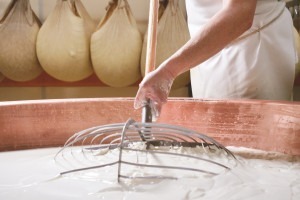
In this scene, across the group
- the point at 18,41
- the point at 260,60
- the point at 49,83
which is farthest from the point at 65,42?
the point at 260,60

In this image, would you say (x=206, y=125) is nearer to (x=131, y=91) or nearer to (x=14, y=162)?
(x=14, y=162)

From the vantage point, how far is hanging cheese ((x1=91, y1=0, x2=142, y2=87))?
6.16 ft

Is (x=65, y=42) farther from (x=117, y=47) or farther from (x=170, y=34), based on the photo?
(x=170, y=34)

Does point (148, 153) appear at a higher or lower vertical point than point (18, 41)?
lower

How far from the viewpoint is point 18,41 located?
1873 millimetres

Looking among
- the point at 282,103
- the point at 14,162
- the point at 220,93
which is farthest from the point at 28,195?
the point at 220,93

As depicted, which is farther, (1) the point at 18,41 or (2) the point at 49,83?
(2) the point at 49,83

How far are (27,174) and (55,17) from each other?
4.15 ft

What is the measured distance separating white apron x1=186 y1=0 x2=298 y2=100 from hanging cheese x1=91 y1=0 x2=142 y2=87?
0.61 metres

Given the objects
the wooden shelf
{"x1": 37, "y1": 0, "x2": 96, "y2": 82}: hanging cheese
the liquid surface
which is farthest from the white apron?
the wooden shelf

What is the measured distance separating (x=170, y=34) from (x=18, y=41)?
0.80m

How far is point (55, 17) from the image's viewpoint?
1899 millimetres

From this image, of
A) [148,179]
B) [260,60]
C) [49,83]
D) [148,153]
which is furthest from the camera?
[49,83]

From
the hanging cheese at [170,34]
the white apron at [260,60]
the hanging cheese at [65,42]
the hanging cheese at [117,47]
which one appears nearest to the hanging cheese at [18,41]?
the hanging cheese at [65,42]
